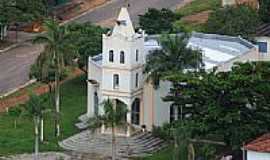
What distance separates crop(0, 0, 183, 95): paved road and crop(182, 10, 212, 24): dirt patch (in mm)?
5177

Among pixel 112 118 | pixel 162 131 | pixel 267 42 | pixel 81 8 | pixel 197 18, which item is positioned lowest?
pixel 162 131

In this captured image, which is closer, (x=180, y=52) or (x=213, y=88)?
(x=213, y=88)

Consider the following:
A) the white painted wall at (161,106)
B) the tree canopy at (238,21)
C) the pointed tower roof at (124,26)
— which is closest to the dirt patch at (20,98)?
the pointed tower roof at (124,26)

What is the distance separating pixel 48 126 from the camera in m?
75.2

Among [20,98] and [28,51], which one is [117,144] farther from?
[28,51]

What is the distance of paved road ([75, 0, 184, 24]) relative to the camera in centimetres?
11031

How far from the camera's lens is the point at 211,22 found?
94062 millimetres

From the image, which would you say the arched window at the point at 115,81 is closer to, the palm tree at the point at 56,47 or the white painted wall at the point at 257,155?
the palm tree at the point at 56,47

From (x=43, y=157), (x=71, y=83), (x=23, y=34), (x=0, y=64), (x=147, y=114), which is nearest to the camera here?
(x=43, y=157)

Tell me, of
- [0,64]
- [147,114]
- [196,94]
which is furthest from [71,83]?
[196,94]

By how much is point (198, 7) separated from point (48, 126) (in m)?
40.5

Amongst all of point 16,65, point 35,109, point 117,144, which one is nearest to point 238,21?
point 16,65

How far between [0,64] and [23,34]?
1090 centimetres

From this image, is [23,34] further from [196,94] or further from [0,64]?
[196,94]
